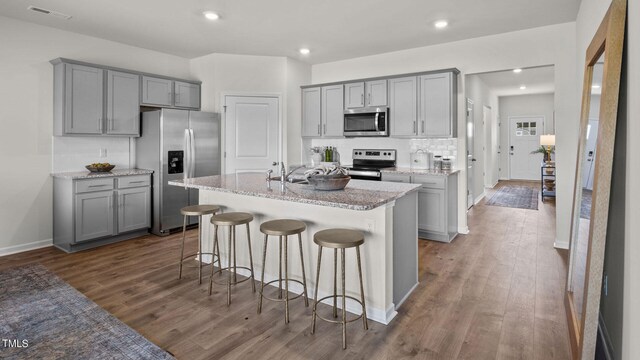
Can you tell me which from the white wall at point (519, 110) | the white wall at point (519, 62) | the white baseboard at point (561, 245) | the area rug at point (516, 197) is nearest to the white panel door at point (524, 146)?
the white wall at point (519, 110)

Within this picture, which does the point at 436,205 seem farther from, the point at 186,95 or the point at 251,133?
the point at 186,95

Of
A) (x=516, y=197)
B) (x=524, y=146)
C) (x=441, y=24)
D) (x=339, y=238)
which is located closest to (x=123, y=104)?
(x=339, y=238)

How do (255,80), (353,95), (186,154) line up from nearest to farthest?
(186,154)
(353,95)
(255,80)

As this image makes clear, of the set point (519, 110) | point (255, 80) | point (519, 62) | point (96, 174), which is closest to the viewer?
point (96, 174)

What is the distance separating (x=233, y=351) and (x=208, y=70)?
4.56 m

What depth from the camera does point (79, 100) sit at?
4.31 meters

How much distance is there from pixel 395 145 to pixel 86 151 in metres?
4.29

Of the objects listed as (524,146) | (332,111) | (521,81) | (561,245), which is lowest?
(561,245)

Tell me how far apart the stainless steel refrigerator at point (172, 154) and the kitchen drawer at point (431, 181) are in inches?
118

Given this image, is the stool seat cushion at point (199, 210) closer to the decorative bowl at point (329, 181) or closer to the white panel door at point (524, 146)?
the decorative bowl at point (329, 181)

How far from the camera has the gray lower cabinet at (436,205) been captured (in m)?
4.48

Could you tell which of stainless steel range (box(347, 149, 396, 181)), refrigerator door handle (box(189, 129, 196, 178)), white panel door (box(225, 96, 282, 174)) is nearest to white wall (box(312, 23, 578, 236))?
stainless steel range (box(347, 149, 396, 181))

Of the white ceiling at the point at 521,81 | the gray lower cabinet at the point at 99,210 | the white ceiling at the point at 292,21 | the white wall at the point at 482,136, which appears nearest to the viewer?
the white ceiling at the point at 292,21

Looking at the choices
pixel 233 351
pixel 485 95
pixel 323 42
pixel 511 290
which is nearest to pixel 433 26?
pixel 323 42
